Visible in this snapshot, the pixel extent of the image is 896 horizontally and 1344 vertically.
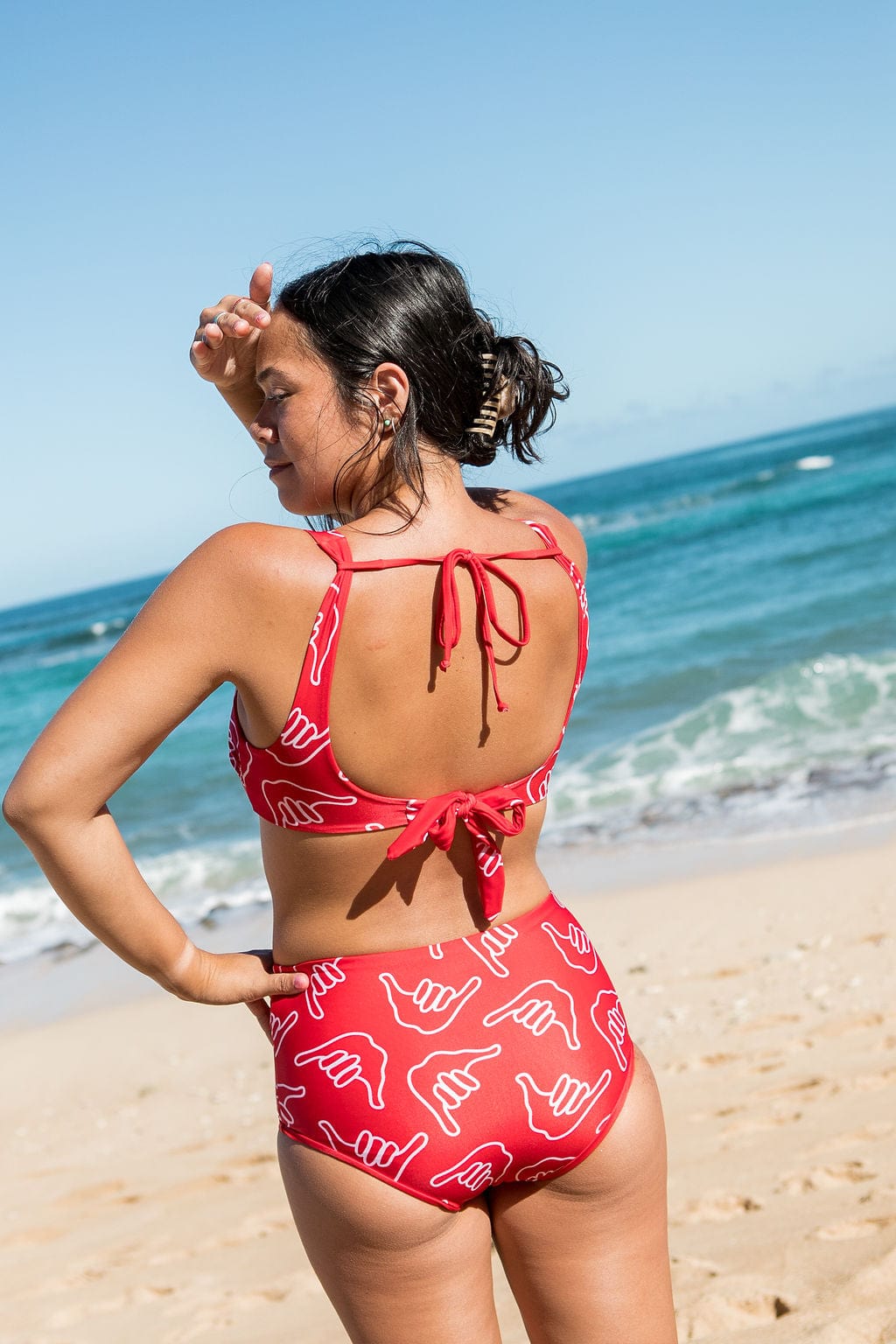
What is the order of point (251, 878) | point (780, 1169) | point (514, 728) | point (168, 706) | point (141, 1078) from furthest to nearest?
point (251, 878) → point (141, 1078) → point (780, 1169) → point (514, 728) → point (168, 706)

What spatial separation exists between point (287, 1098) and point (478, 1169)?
255mm

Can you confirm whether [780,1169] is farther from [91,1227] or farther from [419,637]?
[419,637]

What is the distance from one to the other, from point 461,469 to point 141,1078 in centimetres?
423

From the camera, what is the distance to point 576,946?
1.68 m

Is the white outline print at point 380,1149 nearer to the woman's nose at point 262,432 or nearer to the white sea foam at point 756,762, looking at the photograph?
the woman's nose at point 262,432

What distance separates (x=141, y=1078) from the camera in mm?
5145

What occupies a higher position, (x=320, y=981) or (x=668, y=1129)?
(x=320, y=981)

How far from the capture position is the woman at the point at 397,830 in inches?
56.0

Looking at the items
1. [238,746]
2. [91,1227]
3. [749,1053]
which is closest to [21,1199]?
[91,1227]

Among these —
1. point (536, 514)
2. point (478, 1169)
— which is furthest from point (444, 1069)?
point (536, 514)

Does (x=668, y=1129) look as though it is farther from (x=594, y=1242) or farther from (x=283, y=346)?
(x=283, y=346)

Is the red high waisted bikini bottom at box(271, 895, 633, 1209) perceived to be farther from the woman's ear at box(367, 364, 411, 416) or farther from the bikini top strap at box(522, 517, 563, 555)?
the woman's ear at box(367, 364, 411, 416)

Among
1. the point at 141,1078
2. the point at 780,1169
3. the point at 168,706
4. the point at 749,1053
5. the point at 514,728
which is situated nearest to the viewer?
the point at 168,706

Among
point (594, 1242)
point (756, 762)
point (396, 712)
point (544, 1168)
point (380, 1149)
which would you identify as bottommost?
point (756, 762)
